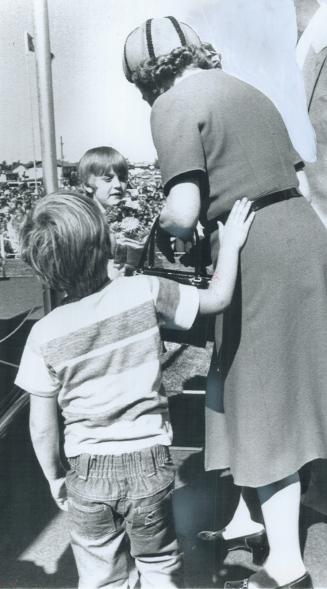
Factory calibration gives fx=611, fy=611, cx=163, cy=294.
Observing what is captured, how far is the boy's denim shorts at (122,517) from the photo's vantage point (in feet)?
4.23

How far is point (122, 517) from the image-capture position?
1349mm

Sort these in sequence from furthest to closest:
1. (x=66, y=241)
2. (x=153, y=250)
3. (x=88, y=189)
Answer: (x=88, y=189) → (x=153, y=250) → (x=66, y=241)

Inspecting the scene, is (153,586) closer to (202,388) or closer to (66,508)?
(66,508)

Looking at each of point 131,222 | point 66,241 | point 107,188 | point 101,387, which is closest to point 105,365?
point 101,387

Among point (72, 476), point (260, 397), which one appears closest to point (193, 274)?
point (260, 397)

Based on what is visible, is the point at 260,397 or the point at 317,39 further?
the point at 317,39

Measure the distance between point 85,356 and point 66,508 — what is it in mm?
403

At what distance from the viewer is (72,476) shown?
4.38ft

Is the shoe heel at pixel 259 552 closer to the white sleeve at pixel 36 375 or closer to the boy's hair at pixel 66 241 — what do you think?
the white sleeve at pixel 36 375

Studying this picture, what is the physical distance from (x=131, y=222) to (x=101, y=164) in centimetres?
27

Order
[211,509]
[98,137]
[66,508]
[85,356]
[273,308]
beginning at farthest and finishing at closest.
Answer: [211,509] < [98,137] < [273,308] < [66,508] < [85,356]

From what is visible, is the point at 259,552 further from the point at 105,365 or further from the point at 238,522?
the point at 105,365

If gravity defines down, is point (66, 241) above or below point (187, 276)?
above

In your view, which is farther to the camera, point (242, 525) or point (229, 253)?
point (242, 525)
